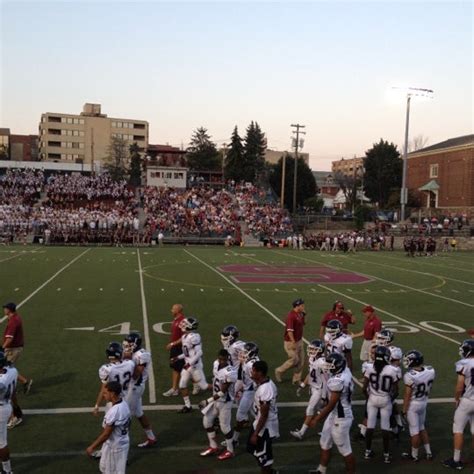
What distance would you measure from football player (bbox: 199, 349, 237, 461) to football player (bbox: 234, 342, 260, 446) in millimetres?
151

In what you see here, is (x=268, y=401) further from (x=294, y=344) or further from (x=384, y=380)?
(x=294, y=344)

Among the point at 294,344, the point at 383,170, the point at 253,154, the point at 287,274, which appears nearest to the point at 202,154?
the point at 253,154

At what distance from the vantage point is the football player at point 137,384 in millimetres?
7191

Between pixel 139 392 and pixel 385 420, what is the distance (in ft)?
10.7

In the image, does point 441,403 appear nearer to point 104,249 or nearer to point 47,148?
point 104,249

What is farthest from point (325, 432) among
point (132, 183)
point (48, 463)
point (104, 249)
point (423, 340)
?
point (132, 183)

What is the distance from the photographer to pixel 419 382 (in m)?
6.89

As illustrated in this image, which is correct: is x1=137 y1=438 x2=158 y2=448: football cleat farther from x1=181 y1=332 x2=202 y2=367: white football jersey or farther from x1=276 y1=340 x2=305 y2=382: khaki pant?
x1=276 y1=340 x2=305 y2=382: khaki pant

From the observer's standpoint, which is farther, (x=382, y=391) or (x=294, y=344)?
(x=294, y=344)

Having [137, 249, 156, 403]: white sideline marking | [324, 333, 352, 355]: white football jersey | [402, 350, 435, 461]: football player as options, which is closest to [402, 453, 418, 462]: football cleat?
[402, 350, 435, 461]: football player

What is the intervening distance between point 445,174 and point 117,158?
46651 millimetres

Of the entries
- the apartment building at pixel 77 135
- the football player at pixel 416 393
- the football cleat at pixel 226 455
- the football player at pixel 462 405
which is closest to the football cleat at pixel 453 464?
the football player at pixel 462 405

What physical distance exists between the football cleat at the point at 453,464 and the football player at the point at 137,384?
3.78 metres

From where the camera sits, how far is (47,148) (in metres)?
94.0
